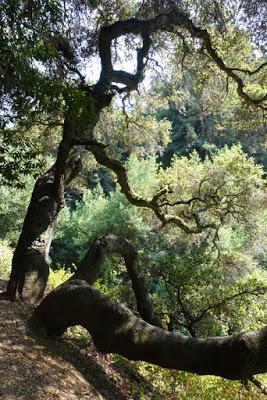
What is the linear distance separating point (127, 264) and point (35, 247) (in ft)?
4.76

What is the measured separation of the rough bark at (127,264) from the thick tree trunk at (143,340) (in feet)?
2.52

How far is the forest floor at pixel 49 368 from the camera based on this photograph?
12.6 feet

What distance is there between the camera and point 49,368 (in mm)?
4348

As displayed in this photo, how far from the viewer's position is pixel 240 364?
12.2 feet

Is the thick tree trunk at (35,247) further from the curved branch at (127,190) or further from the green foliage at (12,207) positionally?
the green foliage at (12,207)

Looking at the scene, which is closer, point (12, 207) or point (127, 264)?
point (127, 264)

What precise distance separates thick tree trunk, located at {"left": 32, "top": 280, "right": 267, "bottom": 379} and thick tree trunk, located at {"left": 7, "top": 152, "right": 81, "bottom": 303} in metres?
1.00

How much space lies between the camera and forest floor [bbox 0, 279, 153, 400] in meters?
3.84

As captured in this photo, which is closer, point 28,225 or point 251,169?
point 28,225

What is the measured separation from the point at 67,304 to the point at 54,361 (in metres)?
0.66

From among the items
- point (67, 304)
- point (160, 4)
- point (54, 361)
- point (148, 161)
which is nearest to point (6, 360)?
point (54, 361)

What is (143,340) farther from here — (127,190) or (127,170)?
(127,170)

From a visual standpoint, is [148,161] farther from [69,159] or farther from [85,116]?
[85,116]

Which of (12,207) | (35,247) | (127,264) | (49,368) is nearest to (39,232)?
(35,247)
